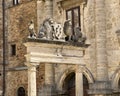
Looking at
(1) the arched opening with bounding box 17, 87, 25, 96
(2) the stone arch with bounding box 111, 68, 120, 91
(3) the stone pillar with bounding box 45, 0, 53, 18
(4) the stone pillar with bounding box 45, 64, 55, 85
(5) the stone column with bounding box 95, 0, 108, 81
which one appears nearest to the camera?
(2) the stone arch with bounding box 111, 68, 120, 91

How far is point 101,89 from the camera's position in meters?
19.4

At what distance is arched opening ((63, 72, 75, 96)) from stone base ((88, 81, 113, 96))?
228 cm

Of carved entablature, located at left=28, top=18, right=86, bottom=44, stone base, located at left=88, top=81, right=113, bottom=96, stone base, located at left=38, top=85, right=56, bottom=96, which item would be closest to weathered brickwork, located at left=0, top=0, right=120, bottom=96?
stone base, located at left=88, top=81, right=113, bottom=96

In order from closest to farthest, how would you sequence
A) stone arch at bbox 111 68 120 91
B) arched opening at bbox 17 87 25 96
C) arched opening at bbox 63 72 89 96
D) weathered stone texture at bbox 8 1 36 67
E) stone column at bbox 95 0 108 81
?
stone arch at bbox 111 68 120 91 < stone column at bbox 95 0 108 81 < arched opening at bbox 63 72 89 96 < arched opening at bbox 17 87 25 96 < weathered stone texture at bbox 8 1 36 67

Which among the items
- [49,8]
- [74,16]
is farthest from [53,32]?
[49,8]

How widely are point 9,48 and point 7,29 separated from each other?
1296mm

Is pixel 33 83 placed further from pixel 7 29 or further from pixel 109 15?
pixel 7 29

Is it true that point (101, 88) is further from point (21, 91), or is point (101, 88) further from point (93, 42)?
point (21, 91)

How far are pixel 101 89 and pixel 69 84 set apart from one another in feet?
9.89

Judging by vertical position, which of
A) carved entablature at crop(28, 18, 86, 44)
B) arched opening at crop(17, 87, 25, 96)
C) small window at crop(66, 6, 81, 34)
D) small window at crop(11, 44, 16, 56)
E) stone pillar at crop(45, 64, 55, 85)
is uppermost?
small window at crop(66, 6, 81, 34)

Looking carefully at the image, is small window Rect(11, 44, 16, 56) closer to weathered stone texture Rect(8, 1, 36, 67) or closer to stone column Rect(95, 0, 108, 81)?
weathered stone texture Rect(8, 1, 36, 67)

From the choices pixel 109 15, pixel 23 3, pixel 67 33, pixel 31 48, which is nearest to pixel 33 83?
pixel 31 48

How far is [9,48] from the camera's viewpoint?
87.5 ft

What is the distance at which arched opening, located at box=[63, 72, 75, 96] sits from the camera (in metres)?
21.9
